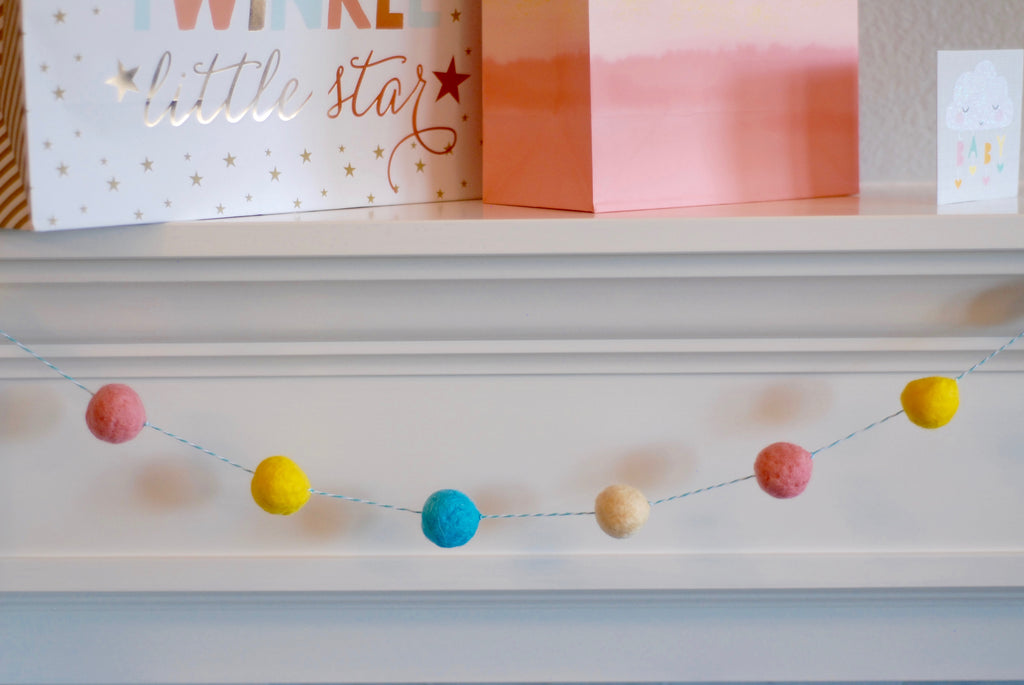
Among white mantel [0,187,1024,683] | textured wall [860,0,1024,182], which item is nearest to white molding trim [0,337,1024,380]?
white mantel [0,187,1024,683]

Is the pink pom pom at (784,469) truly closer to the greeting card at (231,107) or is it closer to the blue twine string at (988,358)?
the blue twine string at (988,358)

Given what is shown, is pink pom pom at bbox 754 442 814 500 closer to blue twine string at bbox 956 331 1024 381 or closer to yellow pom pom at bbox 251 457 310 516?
blue twine string at bbox 956 331 1024 381

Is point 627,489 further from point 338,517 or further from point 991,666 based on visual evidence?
point 991,666

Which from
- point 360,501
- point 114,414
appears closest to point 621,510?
point 360,501

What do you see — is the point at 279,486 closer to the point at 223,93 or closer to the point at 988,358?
the point at 223,93

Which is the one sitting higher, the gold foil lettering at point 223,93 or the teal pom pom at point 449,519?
the gold foil lettering at point 223,93

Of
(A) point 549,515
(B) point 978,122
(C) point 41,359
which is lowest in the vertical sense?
(A) point 549,515

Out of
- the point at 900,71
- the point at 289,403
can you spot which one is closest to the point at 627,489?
the point at 289,403

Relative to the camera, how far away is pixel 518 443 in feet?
1.65

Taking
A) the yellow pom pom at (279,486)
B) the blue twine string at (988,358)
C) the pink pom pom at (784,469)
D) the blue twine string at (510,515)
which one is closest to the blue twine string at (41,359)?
the blue twine string at (510,515)

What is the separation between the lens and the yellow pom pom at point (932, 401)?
45 centimetres

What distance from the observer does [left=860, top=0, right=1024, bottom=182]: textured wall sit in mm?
708

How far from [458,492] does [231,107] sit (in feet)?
0.85

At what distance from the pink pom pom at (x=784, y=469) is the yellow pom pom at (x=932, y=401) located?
2.5 inches
